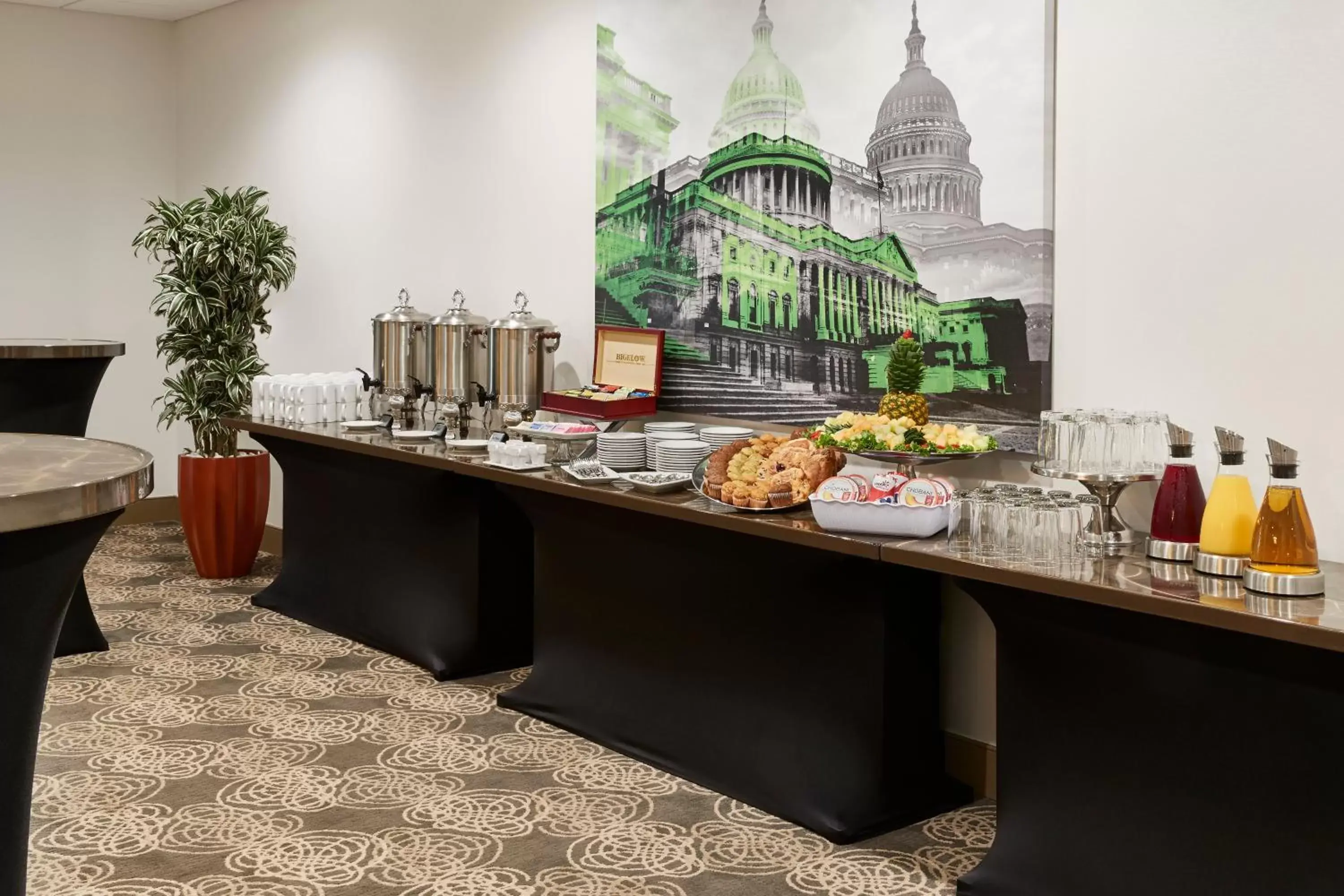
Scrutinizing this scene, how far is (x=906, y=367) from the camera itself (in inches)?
136

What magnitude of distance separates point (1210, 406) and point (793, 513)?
1.02 meters

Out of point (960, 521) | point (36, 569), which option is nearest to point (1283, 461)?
point (960, 521)

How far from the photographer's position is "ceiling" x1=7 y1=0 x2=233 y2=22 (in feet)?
23.7

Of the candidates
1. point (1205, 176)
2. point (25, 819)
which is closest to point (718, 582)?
point (1205, 176)

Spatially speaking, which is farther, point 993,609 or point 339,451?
point 339,451

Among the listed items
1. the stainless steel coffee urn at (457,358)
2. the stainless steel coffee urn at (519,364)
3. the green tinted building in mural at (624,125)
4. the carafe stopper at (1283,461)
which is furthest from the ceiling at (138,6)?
the carafe stopper at (1283,461)

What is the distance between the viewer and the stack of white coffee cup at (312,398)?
5434 millimetres

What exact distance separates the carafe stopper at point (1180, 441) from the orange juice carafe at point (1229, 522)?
0.46 ft

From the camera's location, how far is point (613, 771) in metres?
3.78

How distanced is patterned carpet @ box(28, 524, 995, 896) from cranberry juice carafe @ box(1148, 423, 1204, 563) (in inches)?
36.3

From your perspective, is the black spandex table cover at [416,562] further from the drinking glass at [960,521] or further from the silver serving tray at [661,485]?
the drinking glass at [960,521]

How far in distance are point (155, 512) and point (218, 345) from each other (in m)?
2.21

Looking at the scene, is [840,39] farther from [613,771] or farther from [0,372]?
[0,372]

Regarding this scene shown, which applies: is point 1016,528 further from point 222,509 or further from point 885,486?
point 222,509
